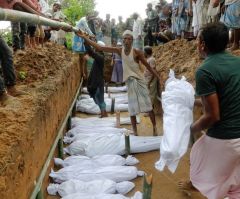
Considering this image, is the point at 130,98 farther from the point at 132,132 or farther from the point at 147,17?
the point at 147,17

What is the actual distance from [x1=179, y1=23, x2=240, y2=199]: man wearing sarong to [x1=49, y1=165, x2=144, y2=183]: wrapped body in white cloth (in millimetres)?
2233

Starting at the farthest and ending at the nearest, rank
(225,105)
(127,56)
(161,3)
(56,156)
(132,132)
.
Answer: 1. (161,3)
2. (132,132)
3. (127,56)
4. (56,156)
5. (225,105)

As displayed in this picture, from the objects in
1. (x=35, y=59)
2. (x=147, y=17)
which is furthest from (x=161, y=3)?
(x=35, y=59)

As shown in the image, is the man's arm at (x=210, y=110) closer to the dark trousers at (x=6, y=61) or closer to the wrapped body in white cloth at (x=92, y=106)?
the dark trousers at (x=6, y=61)

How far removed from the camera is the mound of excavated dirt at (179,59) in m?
8.48

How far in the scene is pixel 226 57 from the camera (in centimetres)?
Result: 306

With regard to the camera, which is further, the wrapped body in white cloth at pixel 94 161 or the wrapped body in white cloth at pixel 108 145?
the wrapped body in white cloth at pixel 108 145

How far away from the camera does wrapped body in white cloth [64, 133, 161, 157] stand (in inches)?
269

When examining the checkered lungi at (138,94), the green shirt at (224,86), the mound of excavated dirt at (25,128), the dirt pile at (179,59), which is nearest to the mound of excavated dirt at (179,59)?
the dirt pile at (179,59)

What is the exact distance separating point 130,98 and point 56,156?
6.75 ft

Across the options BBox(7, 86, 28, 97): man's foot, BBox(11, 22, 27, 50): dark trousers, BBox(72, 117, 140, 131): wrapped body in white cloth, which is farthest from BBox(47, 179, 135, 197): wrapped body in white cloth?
BBox(72, 117, 140, 131): wrapped body in white cloth

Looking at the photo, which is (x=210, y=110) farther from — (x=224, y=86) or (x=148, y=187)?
(x=148, y=187)

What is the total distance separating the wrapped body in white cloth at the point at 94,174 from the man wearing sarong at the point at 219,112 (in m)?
2.23

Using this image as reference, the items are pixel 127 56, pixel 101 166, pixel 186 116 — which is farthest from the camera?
pixel 127 56
